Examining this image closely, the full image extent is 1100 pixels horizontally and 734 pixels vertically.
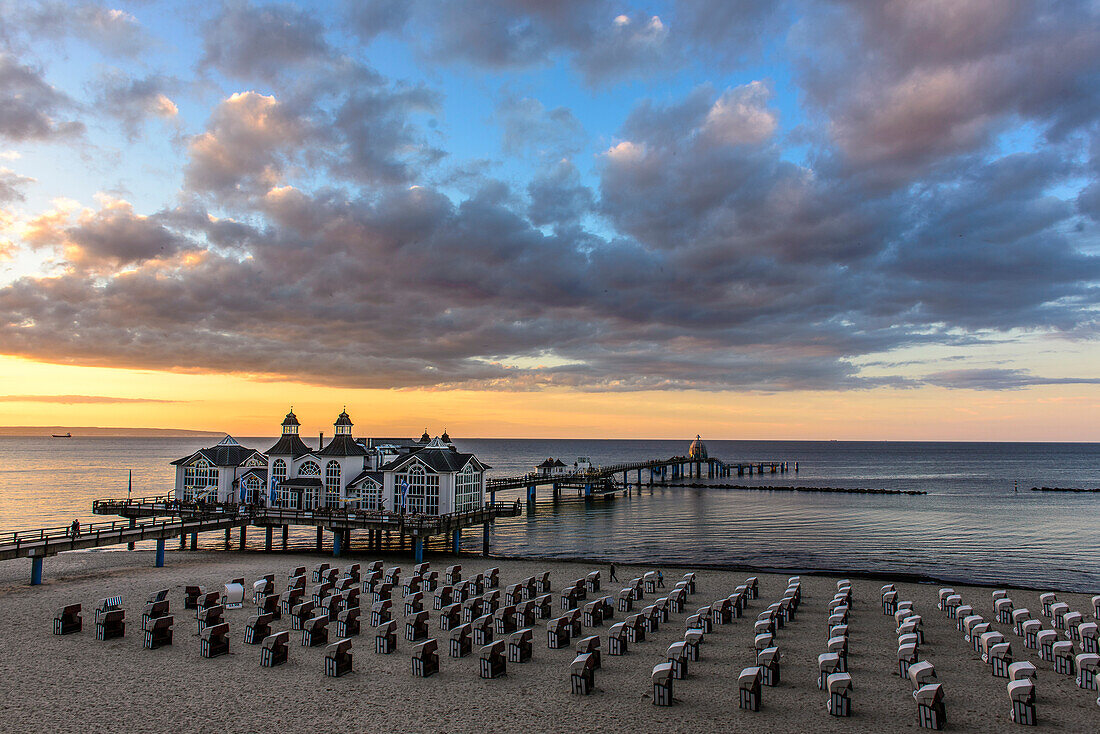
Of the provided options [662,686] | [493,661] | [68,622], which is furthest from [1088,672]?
[68,622]

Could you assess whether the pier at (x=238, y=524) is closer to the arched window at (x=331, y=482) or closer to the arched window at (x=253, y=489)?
the arched window at (x=331, y=482)

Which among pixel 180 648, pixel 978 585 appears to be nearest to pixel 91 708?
pixel 180 648

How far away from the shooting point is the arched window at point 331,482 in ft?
169

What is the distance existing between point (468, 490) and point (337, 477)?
1030 centimetres

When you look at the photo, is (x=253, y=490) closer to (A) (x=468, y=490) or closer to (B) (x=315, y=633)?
(A) (x=468, y=490)

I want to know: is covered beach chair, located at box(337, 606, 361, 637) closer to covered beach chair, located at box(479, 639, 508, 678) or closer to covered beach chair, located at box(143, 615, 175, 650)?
covered beach chair, located at box(143, 615, 175, 650)

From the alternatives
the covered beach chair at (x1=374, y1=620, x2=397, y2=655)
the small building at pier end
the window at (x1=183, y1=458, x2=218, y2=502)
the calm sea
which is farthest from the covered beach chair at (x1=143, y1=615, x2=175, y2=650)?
the window at (x1=183, y1=458, x2=218, y2=502)

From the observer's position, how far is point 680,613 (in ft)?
94.1

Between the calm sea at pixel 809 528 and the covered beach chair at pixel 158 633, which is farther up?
the covered beach chair at pixel 158 633

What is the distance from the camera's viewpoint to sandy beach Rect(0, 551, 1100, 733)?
17000 mm

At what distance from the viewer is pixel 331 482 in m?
51.9

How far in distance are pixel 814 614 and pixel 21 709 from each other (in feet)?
89.0

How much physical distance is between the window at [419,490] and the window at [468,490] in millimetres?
1478

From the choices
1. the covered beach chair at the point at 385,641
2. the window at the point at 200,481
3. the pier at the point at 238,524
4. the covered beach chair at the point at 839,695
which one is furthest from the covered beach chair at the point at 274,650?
the window at the point at 200,481
